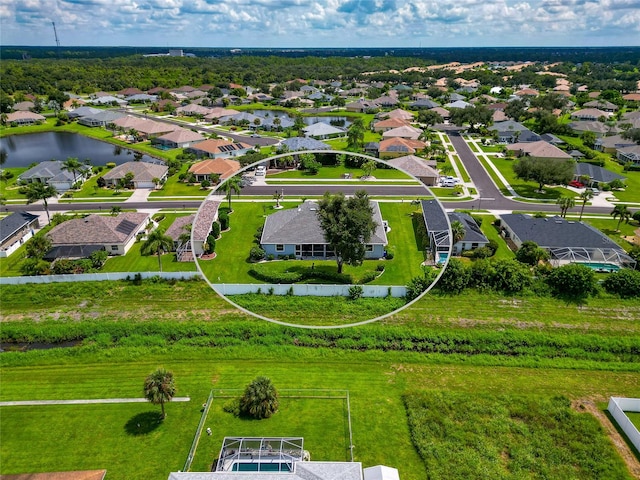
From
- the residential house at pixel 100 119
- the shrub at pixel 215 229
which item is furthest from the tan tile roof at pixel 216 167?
the residential house at pixel 100 119

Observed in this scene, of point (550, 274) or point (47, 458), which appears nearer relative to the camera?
point (47, 458)

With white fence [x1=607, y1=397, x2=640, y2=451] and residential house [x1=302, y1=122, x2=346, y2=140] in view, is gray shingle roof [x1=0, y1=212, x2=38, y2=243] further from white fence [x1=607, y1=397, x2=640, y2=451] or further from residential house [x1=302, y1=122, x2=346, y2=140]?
residential house [x1=302, y1=122, x2=346, y2=140]

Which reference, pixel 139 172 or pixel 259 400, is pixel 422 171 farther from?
pixel 259 400

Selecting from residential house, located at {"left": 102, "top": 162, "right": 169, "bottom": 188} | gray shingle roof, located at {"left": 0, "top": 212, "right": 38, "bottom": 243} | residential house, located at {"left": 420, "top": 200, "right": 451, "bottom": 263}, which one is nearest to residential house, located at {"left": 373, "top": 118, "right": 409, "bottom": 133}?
residential house, located at {"left": 102, "top": 162, "right": 169, "bottom": 188}

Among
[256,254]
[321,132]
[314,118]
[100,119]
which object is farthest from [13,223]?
[314,118]

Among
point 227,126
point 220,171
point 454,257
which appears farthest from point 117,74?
point 454,257

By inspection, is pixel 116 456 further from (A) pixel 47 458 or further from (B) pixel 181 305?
(B) pixel 181 305
